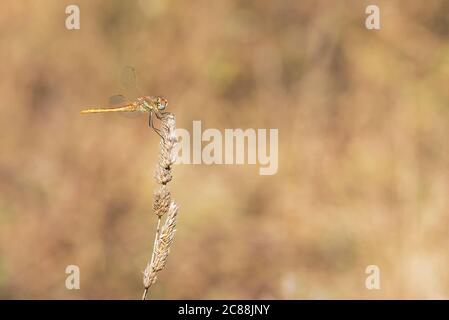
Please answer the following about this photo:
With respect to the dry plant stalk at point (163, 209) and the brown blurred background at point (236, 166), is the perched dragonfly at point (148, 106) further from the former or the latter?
the brown blurred background at point (236, 166)

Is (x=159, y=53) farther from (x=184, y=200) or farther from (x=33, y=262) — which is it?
(x=33, y=262)

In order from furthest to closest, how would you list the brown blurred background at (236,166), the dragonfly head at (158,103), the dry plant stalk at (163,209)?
the brown blurred background at (236,166), the dragonfly head at (158,103), the dry plant stalk at (163,209)

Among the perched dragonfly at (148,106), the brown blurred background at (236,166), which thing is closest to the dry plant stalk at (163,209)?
the perched dragonfly at (148,106)

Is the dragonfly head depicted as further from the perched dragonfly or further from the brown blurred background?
the brown blurred background

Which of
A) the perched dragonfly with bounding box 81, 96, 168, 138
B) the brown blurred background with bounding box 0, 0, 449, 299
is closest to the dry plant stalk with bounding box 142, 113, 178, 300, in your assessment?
the perched dragonfly with bounding box 81, 96, 168, 138

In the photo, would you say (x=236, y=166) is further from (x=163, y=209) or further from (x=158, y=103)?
(x=163, y=209)
